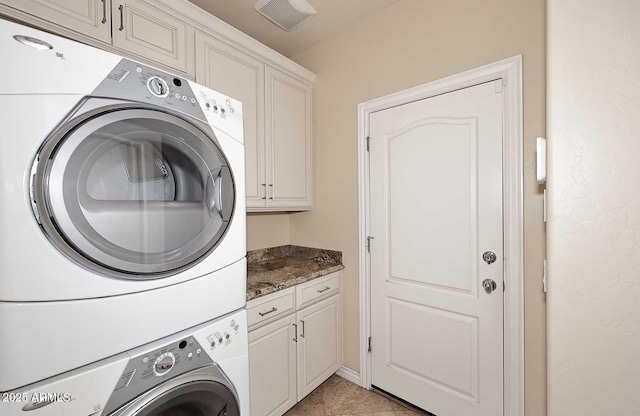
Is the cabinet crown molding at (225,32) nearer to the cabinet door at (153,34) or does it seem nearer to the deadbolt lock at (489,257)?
the cabinet door at (153,34)

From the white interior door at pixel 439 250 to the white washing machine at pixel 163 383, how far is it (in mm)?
1182

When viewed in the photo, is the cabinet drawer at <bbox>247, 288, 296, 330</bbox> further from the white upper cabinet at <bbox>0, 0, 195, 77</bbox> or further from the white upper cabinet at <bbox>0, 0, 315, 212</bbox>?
the white upper cabinet at <bbox>0, 0, 195, 77</bbox>

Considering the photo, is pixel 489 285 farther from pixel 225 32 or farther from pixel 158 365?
pixel 225 32

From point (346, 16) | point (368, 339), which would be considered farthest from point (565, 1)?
point (368, 339)

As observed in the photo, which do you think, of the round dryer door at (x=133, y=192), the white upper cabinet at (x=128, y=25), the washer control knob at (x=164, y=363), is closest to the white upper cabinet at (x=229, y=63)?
the white upper cabinet at (x=128, y=25)

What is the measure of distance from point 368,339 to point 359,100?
1.81 meters

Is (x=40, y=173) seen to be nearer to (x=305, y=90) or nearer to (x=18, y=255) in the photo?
(x=18, y=255)

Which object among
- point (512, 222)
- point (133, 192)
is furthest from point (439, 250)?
point (133, 192)

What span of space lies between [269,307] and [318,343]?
604 millimetres

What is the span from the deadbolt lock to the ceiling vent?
1.94 meters

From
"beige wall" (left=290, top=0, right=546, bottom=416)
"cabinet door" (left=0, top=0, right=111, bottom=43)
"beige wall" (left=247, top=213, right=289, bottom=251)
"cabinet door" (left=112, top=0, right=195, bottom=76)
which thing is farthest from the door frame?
"cabinet door" (left=0, top=0, right=111, bottom=43)

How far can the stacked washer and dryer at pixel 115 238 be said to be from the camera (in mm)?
603

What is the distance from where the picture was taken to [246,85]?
1.80 metres

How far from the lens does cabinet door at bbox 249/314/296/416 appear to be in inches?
58.8
